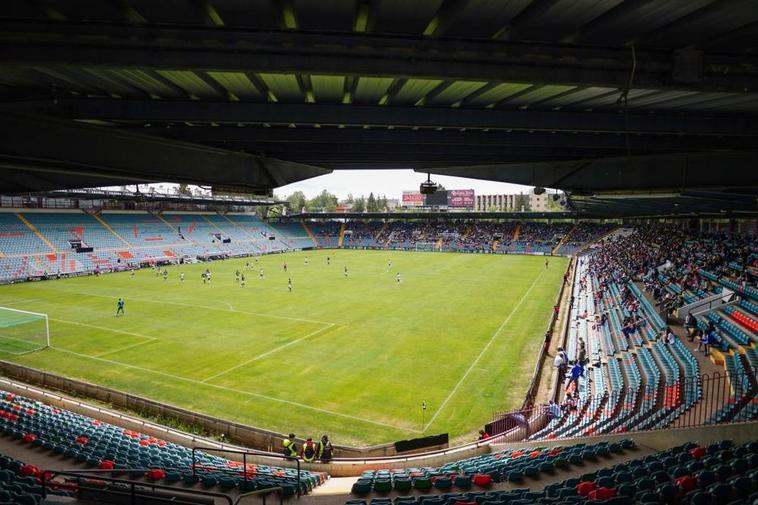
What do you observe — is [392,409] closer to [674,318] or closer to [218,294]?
[674,318]

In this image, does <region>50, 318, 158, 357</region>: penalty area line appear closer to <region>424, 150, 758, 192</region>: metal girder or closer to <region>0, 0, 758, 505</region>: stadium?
<region>0, 0, 758, 505</region>: stadium

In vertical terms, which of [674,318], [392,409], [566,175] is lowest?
[392,409]

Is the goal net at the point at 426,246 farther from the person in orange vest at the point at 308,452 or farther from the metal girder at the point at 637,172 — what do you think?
the metal girder at the point at 637,172

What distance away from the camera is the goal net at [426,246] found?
8313cm

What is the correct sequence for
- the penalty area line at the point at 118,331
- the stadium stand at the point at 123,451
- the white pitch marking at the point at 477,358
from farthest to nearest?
1. the penalty area line at the point at 118,331
2. the white pitch marking at the point at 477,358
3. the stadium stand at the point at 123,451

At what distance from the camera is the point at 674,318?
78.5 ft

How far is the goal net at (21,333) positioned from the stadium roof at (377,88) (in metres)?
19.6

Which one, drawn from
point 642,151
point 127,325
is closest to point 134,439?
point 642,151

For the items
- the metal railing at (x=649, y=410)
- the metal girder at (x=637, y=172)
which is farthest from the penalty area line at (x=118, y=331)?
the metal girder at (x=637, y=172)

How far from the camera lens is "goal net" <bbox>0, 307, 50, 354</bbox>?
978 inches

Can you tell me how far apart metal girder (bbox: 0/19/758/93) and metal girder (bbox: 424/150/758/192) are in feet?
15.0

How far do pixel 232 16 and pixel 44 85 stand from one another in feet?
11.3

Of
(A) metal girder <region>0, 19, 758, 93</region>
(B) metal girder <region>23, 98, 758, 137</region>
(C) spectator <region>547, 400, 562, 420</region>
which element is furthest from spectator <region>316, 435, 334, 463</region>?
(A) metal girder <region>0, 19, 758, 93</region>

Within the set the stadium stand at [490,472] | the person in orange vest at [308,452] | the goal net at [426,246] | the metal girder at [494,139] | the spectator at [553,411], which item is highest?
the metal girder at [494,139]
